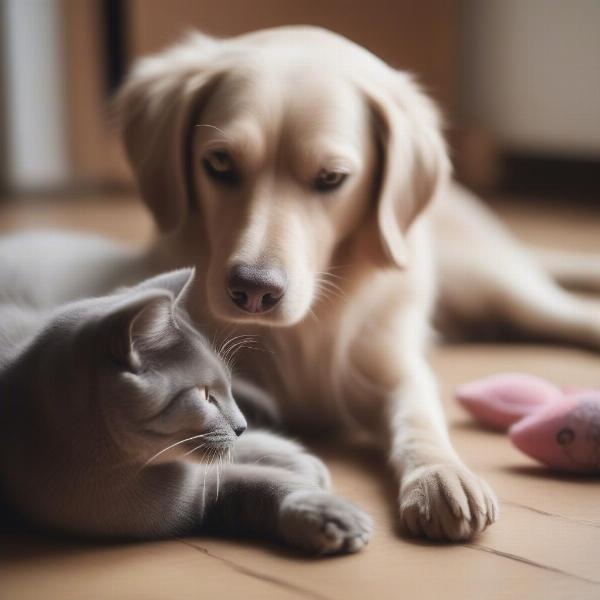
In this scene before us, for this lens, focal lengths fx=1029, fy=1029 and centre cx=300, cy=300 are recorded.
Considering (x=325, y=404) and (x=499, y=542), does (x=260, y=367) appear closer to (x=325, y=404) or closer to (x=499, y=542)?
(x=325, y=404)

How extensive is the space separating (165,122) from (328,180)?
27 cm

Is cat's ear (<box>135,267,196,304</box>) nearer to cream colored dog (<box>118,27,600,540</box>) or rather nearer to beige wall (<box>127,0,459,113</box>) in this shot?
cream colored dog (<box>118,27,600,540</box>)

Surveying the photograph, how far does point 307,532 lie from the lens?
43.6 inches

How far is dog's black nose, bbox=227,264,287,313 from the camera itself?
4.19ft

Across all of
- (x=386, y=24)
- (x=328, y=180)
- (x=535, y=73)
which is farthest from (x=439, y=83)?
(x=328, y=180)

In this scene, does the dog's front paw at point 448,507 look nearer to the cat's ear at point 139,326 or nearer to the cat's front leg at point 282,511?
the cat's front leg at point 282,511

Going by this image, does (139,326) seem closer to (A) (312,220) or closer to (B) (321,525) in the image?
(B) (321,525)

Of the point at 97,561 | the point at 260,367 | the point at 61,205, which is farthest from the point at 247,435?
the point at 61,205

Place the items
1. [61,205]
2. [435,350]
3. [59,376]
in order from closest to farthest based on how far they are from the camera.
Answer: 1. [59,376]
2. [435,350]
3. [61,205]

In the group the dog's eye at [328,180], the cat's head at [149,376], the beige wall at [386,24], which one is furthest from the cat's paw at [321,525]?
the beige wall at [386,24]

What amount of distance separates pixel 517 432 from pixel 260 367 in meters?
0.37

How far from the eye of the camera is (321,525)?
43.5 inches

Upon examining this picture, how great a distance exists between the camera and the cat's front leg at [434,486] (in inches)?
46.2

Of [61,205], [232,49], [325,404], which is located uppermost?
[232,49]
